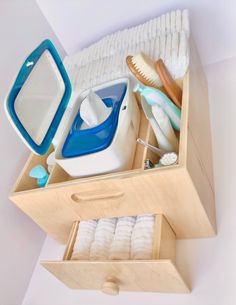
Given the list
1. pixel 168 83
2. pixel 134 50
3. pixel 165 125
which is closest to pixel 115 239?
pixel 165 125

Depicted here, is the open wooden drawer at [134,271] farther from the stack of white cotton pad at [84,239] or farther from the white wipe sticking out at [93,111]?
the white wipe sticking out at [93,111]

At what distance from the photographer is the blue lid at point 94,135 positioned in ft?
2.40

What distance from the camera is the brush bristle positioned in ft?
2.63

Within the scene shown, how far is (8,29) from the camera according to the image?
104cm

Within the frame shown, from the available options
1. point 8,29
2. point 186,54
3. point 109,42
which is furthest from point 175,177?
point 8,29

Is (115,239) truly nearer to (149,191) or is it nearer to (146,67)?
(149,191)

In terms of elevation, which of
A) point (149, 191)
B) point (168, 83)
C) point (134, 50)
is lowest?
point (149, 191)

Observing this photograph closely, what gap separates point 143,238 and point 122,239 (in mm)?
55

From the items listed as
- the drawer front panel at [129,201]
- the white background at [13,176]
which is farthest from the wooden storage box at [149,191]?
the white background at [13,176]

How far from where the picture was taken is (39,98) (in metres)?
0.81

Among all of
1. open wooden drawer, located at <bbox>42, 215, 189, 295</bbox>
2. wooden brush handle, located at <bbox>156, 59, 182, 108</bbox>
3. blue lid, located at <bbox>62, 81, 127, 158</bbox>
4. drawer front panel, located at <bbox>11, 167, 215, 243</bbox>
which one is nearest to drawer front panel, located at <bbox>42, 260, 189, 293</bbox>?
open wooden drawer, located at <bbox>42, 215, 189, 295</bbox>

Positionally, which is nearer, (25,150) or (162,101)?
(162,101)

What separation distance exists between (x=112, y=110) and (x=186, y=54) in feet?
0.78

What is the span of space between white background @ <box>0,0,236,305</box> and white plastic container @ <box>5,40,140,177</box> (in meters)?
0.21
